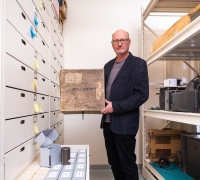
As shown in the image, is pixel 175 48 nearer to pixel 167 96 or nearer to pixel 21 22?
pixel 167 96

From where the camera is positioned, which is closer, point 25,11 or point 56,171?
point 56,171

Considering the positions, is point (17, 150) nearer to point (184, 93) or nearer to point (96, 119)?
point (184, 93)

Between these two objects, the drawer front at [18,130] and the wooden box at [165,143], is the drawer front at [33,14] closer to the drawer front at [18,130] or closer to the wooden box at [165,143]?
the drawer front at [18,130]

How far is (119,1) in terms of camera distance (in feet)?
9.02

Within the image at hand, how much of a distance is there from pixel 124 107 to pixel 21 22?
930 mm

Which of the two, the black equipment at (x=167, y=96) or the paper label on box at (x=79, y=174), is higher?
the black equipment at (x=167, y=96)

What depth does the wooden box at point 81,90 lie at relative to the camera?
1478mm

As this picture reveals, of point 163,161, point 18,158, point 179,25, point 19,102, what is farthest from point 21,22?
point 163,161

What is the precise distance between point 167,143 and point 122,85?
1057 millimetres

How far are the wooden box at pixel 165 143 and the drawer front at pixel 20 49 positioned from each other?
58.2 inches

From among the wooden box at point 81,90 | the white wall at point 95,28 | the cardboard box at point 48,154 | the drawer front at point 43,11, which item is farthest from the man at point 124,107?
the white wall at point 95,28

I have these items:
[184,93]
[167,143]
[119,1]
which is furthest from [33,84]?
[119,1]

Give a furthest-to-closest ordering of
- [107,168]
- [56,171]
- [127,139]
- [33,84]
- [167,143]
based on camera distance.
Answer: [107,168] < [167,143] < [127,139] < [33,84] < [56,171]

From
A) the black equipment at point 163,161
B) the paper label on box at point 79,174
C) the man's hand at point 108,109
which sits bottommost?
the black equipment at point 163,161
